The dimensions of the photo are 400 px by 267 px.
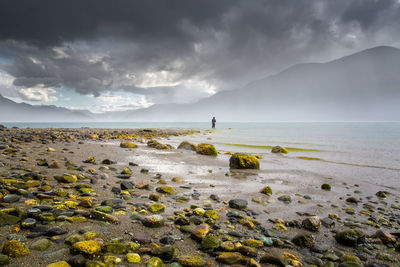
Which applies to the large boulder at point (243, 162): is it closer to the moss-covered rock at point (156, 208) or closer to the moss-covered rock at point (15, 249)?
the moss-covered rock at point (156, 208)

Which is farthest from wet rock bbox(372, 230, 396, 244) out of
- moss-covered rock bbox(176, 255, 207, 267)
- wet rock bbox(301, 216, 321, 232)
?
moss-covered rock bbox(176, 255, 207, 267)

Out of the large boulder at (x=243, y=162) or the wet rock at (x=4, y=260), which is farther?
the large boulder at (x=243, y=162)

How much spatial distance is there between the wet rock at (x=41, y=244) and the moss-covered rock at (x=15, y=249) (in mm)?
93

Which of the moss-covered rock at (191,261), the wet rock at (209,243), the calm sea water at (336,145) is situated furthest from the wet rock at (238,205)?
the calm sea water at (336,145)

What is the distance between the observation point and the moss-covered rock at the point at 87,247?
6.95 feet

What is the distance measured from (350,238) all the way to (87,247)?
4.00 metres

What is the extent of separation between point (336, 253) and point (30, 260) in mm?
4043

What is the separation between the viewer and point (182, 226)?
3.20 m

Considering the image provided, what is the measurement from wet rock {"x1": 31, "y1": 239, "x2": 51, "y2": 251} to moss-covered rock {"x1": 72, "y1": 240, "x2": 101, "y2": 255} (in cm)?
37

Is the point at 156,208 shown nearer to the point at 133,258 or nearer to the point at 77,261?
the point at 133,258

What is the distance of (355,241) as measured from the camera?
315 centimetres

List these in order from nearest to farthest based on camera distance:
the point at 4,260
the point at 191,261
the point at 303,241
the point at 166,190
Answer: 1. the point at 4,260
2. the point at 191,261
3. the point at 303,241
4. the point at 166,190

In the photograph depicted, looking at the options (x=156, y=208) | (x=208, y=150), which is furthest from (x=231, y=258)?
(x=208, y=150)

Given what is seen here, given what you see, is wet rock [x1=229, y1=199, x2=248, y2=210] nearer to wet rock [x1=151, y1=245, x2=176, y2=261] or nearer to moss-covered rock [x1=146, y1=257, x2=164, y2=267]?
wet rock [x1=151, y1=245, x2=176, y2=261]
